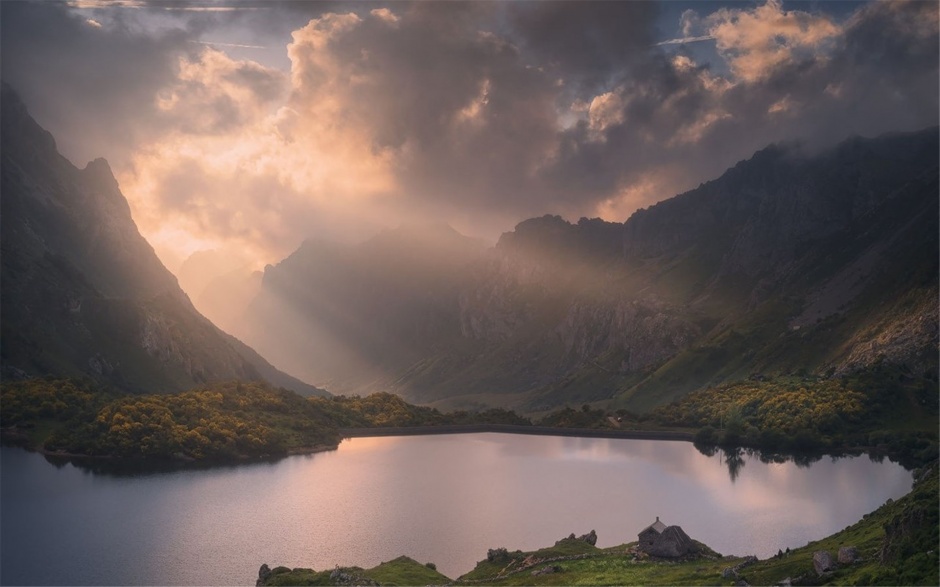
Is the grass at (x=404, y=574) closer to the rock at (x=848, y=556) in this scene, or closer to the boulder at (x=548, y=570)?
the boulder at (x=548, y=570)

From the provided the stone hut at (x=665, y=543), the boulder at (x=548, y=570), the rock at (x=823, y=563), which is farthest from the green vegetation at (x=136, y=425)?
the rock at (x=823, y=563)

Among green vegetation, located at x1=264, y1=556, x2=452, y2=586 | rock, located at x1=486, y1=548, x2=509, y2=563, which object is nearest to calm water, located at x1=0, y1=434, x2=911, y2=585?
rock, located at x1=486, y1=548, x2=509, y2=563

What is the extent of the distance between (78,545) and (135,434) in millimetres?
62559

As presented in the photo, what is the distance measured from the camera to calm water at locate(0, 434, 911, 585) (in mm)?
96625

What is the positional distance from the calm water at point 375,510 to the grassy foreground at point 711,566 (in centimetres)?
979

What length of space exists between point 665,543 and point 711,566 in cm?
799

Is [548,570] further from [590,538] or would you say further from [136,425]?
[136,425]

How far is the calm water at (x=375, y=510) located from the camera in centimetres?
9662

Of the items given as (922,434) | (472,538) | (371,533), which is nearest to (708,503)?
(472,538)

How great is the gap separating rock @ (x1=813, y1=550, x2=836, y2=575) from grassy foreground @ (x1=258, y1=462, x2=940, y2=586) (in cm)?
50

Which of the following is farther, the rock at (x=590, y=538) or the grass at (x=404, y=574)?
the rock at (x=590, y=538)

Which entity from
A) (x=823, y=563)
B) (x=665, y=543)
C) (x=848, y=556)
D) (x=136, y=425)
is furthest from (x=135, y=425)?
(x=848, y=556)

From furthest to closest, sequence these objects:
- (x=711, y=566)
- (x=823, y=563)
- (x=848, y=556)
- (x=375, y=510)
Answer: (x=375, y=510) < (x=711, y=566) < (x=848, y=556) < (x=823, y=563)

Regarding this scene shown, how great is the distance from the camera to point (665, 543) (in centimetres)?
8669
